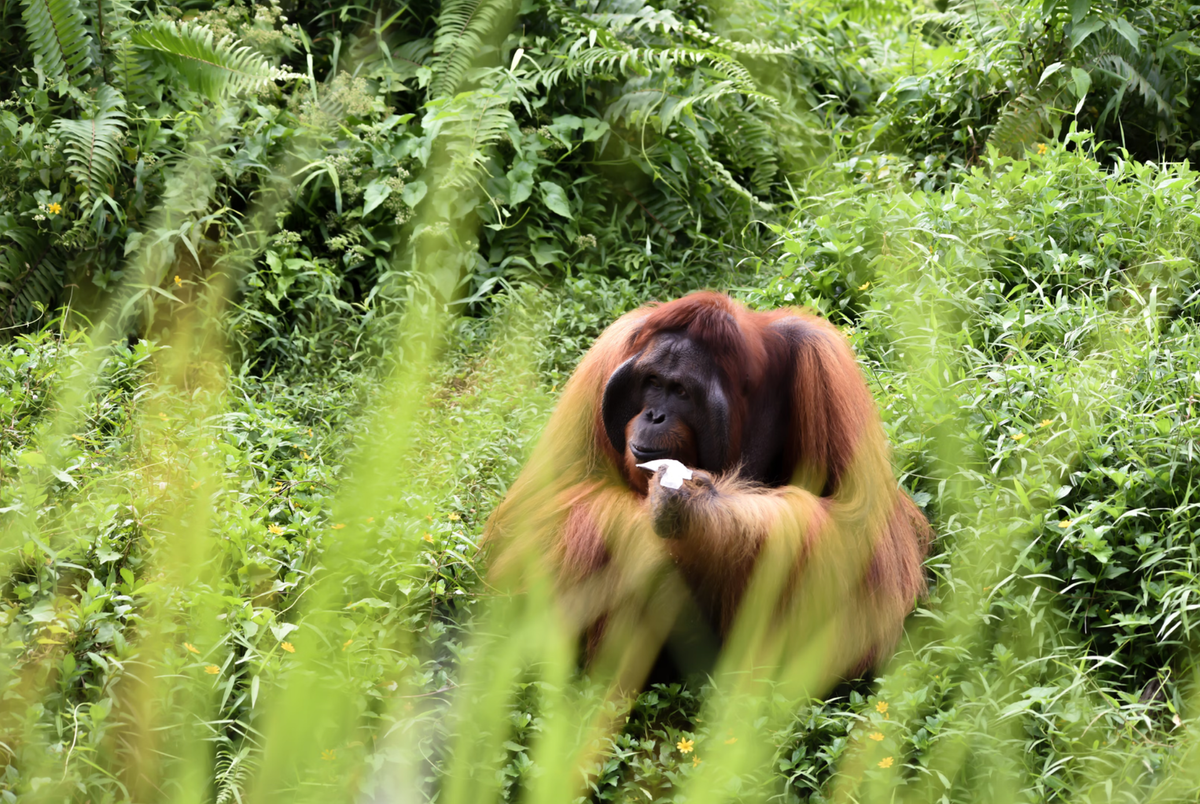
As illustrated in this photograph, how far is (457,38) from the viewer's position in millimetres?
4566

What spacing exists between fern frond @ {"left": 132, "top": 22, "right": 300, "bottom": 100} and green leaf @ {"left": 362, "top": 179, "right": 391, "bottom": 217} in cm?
54

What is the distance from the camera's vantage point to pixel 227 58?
14.3 feet

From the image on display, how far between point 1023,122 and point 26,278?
13.3 feet

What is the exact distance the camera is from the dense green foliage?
7.64 feet

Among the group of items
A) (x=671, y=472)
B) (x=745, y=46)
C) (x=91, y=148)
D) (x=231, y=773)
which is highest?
(x=745, y=46)

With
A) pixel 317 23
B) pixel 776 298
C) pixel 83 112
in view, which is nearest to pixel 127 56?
pixel 83 112

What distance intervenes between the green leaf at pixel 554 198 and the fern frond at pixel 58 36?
192cm

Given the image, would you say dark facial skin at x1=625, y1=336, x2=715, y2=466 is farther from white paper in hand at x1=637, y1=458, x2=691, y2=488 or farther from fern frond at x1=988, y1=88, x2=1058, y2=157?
fern frond at x1=988, y1=88, x2=1058, y2=157

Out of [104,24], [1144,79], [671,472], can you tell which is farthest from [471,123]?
[1144,79]

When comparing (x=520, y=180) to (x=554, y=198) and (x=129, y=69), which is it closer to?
(x=554, y=198)

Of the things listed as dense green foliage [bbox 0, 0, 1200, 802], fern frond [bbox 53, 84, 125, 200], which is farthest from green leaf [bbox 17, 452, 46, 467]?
fern frond [bbox 53, 84, 125, 200]

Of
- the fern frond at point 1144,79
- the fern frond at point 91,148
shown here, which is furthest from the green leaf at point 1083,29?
the fern frond at point 91,148

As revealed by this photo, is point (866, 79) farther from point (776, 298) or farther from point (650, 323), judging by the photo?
point (650, 323)

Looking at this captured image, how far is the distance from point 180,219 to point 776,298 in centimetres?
236
